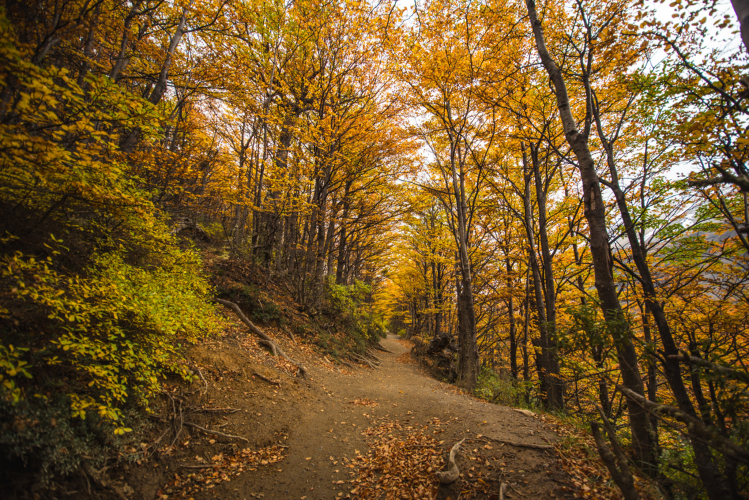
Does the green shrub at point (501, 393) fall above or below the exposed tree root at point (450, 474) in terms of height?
below

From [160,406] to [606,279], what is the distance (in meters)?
6.47

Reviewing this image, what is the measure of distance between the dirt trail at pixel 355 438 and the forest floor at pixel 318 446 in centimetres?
2

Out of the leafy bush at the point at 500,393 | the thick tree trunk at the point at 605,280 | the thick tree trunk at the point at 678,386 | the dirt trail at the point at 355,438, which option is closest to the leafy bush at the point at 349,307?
the dirt trail at the point at 355,438

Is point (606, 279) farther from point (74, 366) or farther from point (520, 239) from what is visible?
point (520, 239)

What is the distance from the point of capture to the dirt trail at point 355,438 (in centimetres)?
331

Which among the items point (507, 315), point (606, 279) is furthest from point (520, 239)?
point (606, 279)

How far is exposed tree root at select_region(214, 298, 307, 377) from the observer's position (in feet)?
23.4

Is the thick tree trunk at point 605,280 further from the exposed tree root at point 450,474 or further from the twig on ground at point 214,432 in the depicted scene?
the twig on ground at point 214,432

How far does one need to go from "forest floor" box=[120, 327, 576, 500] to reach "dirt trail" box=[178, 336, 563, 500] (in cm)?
2

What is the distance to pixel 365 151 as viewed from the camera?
35.7ft

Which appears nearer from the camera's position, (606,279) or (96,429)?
(96,429)

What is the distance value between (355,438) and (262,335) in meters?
3.97

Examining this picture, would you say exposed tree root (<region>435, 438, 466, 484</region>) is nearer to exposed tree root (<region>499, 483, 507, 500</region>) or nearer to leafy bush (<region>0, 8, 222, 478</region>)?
exposed tree root (<region>499, 483, 507, 500</region>)

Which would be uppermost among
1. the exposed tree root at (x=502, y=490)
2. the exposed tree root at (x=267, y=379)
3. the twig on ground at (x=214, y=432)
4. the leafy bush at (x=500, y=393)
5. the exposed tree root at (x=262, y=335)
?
the exposed tree root at (x=262, y=335)
